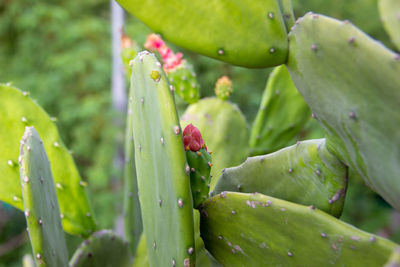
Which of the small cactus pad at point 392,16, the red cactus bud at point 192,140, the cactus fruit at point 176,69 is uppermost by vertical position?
the small cactus pad at point 392,16

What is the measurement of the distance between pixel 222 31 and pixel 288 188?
269 mm

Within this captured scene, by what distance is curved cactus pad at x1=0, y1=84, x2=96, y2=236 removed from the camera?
2.90 feet

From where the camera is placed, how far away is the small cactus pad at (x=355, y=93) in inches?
20.3

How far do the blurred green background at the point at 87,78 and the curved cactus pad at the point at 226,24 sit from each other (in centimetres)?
228

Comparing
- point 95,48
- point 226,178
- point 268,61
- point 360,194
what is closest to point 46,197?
point 226,178

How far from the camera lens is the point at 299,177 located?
0.68m

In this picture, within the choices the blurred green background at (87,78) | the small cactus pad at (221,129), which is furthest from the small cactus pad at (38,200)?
the blurred green background at (87,78)

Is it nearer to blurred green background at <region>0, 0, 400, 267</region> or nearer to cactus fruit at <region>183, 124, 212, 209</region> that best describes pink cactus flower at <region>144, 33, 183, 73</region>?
cactus fruit at <region>183, 124, 212, 209</region>

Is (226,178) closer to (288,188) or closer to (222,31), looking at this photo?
(288,188)

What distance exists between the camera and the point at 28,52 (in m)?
3.46

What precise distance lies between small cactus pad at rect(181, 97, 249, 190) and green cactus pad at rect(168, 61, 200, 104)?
0.11 ft

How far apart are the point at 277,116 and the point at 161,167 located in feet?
2.11

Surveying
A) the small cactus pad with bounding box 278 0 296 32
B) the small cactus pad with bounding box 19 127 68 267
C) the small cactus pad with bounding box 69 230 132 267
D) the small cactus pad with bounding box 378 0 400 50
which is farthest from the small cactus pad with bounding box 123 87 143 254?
the small cactus pad with bounding box 378 0 400 50

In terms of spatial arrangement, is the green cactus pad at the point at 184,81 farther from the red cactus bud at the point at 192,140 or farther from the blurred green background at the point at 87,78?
the blurred green background at the point at 87,78
